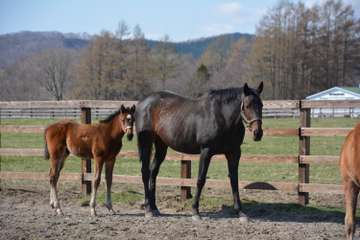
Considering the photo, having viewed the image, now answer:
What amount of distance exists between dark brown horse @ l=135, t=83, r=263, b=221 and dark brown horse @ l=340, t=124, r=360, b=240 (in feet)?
5.43

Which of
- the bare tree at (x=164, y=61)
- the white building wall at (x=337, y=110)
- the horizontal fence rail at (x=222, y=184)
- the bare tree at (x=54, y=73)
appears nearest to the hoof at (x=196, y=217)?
the horizontal fence rail at (x=222, y=184)

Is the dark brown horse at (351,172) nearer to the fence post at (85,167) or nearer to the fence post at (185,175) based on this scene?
the fence post at (185,175)

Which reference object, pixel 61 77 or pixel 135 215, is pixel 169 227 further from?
pixel 61 77

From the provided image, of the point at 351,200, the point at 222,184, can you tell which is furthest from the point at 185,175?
the point at 351,200

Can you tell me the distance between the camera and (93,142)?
7426 millimetres

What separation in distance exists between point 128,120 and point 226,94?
1.49m

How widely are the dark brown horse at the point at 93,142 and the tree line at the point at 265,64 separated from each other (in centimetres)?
4748

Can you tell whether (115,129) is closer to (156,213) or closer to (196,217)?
(156,213)

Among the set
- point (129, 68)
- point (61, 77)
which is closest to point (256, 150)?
point (129, 68)

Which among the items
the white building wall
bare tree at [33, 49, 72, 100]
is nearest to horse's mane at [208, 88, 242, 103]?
the white building wall

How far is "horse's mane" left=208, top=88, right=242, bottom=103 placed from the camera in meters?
6.99

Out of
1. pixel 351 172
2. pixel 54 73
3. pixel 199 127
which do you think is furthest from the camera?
pixel 54 73

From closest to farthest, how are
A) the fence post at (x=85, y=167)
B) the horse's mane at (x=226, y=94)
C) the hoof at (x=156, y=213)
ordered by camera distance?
the horse's mane at (x=226, y=94)
the hoof at (x=156, y=213)
the fence post at (x=85, y=167)

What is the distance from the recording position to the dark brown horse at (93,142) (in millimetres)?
7340
